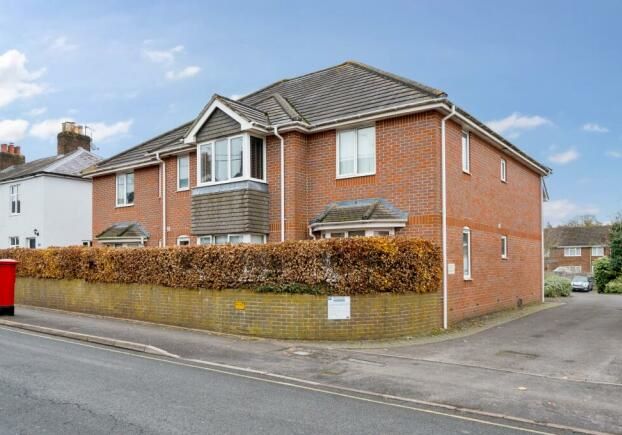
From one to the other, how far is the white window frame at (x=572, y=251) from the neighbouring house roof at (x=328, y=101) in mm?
51229

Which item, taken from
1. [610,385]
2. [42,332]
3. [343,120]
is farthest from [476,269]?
[42,332]

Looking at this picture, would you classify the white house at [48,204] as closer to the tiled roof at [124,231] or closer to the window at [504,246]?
the tiled roof at [124,231]

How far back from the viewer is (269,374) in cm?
908

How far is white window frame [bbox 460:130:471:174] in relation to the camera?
1653 centimetres

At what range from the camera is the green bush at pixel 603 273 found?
38.9 meters

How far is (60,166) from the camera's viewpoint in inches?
1223

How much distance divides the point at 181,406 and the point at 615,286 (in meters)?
38.8

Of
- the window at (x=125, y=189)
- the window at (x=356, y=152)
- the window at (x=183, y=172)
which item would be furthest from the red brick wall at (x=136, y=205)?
the window at (x=356, y=152)

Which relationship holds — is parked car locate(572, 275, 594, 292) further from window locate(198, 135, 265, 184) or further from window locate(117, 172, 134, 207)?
window locate(117, 172, 134, 207)

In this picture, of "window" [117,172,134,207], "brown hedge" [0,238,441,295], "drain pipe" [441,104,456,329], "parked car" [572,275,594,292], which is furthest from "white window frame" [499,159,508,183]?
"parked car" [572,275,594,292]

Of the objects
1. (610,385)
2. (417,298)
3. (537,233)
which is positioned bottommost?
(610,385)

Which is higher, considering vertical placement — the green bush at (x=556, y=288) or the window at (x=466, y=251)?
the window at (x=466, y=251)

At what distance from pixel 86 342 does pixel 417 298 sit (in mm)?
7920

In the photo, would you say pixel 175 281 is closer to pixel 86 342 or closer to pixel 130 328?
pixel 130 328
